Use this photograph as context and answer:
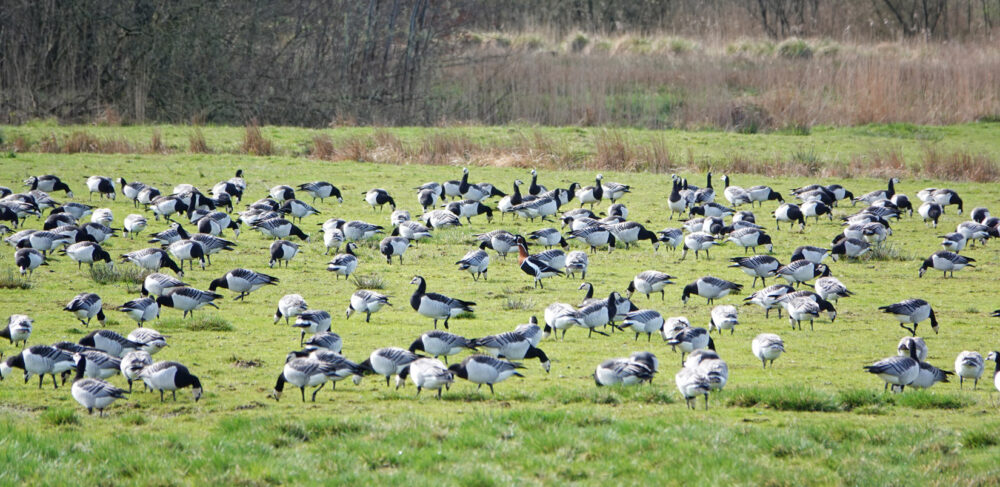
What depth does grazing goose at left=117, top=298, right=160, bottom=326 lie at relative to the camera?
13.1 meters

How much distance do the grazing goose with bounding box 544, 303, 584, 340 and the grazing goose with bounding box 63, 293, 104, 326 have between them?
619cm

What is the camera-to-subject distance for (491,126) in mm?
39469

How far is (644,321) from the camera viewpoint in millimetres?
13047

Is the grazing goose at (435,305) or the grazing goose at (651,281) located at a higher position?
the grazing goose at (435,305)

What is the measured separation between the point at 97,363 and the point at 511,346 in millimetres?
4513

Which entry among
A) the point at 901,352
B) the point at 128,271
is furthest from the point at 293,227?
the point at 901,352

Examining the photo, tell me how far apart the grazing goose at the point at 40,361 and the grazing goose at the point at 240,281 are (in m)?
5.02

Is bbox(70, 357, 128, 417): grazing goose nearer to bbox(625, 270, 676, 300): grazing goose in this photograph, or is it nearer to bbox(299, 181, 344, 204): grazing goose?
bbox(625, 270, 676, 300): grazing goose

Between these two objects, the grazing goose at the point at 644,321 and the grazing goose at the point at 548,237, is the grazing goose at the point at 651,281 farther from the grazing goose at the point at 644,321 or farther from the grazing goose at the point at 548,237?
the grazing goose at the point at 548,237

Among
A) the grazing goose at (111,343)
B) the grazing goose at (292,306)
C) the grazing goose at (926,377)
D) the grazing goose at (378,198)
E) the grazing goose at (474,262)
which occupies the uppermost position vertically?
the grazing goose at (378,198)

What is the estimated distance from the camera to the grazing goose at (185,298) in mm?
13922

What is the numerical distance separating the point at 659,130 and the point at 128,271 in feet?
86.1

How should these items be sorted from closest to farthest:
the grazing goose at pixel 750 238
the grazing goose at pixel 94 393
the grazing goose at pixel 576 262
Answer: the grazing goose at pixel 94 393 → the grazing goose at pixel 576 262 → the grazing goose at pixel 750 238

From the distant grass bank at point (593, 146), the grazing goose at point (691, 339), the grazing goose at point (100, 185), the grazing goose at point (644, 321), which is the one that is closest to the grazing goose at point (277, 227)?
the grazing goose at point (100, 185)
